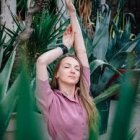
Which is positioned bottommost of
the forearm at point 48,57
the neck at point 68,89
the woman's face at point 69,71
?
the neck at point 68,89

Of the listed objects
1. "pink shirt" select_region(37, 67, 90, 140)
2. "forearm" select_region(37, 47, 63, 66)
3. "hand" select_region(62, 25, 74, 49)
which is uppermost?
Result: "hand" select_region(62, 25, 74, 49)

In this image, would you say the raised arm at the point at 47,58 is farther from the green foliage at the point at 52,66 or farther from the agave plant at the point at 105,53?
the agave plant at the point at 105,53

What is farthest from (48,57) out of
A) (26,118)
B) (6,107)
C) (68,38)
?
(26,118)

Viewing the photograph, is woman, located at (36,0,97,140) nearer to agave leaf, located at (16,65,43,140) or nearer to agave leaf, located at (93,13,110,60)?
agave leaf, located at (16,65,43,140)

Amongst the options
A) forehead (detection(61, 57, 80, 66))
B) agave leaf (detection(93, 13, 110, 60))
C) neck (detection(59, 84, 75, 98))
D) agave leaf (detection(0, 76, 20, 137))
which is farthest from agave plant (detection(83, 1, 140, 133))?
agave leaf (detection(0, 76, 20, 137))

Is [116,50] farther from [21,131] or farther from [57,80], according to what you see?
[21,131]

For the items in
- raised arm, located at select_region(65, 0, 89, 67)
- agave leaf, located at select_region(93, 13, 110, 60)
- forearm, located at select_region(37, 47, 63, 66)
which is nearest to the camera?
forearm, located at select_region(37, 47, 63, 66)

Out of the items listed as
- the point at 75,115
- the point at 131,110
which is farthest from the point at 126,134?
the point at 75,115

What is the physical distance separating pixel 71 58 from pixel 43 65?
40cm

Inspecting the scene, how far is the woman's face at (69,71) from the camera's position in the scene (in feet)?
7.96

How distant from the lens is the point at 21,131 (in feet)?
1.70

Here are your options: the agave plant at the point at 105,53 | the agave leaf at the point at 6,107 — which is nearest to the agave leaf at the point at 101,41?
the agave plant at the point at 105,53

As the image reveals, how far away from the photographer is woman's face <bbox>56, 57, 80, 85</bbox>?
2426mm

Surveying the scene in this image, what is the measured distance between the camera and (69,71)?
2.46m
